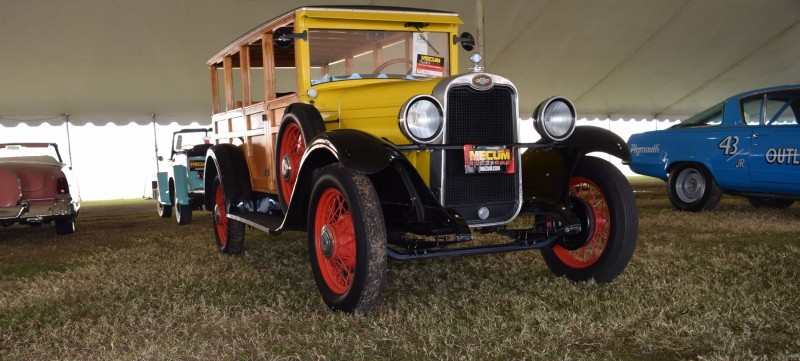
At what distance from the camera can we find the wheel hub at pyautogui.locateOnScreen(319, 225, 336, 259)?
3.62 metres

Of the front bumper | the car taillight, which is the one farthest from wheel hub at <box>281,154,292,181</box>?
the car taillight

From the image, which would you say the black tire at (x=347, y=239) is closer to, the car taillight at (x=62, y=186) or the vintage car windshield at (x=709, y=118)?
the car taillight at (x=62, y=186)

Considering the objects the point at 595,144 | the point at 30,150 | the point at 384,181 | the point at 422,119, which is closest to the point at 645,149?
the point at 595,144

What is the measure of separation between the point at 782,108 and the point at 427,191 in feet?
17.8

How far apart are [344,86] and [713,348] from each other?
110 inches

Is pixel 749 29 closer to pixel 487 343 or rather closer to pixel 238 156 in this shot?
pixel 238 156

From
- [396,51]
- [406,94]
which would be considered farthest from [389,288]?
[396,51]

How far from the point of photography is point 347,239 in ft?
11.9

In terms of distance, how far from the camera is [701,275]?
4152mm

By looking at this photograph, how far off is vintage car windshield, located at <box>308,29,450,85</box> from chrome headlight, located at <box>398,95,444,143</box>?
1.13m

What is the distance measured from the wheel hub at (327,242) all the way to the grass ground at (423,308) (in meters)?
0.33

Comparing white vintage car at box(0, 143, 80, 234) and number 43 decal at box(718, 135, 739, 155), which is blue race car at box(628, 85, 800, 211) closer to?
number 43 decal at box(718, 135, 739, 155)

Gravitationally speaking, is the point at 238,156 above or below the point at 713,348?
above

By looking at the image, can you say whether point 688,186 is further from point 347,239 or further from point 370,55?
point 347,239
